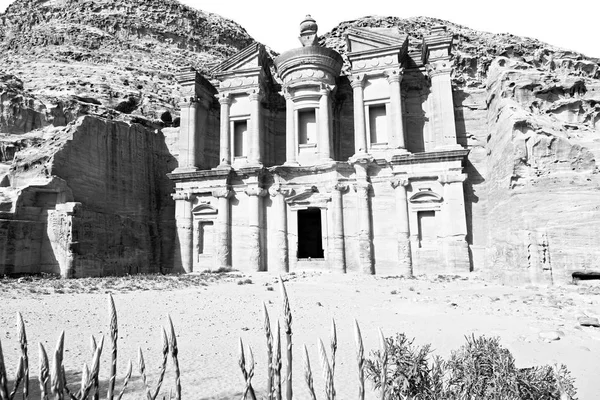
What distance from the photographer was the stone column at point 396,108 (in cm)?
2362

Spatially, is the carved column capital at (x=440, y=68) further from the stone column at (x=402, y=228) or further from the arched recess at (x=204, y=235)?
the arched recess at (x=204, y=235)

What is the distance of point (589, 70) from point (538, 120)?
7.20m

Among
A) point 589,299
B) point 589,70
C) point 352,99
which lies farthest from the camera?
point 352,99

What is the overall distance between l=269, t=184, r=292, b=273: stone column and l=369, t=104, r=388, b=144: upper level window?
636 cm

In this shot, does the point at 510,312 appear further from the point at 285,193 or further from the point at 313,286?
the point at 285,193

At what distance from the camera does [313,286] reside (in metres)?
17.8

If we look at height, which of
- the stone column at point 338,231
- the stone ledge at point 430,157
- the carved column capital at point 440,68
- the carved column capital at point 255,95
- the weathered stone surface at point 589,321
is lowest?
the weathered stone surface at point 589,321

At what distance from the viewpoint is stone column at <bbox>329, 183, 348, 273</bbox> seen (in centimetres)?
2247

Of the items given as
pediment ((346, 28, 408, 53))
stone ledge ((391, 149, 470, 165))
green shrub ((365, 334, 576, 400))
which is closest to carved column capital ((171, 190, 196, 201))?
stone ledge ((391, 149, 470, 165))

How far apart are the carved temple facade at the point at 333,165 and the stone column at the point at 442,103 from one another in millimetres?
61

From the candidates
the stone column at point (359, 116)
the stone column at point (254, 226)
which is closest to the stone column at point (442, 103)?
the stone column at point (359, 116)

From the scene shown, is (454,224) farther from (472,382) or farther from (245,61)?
(472,382)

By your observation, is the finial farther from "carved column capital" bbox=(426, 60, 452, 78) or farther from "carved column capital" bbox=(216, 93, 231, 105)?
"carved column capital" bbox=(426, 60, 452, 78)

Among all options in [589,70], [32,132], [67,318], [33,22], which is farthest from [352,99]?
[33,22]
